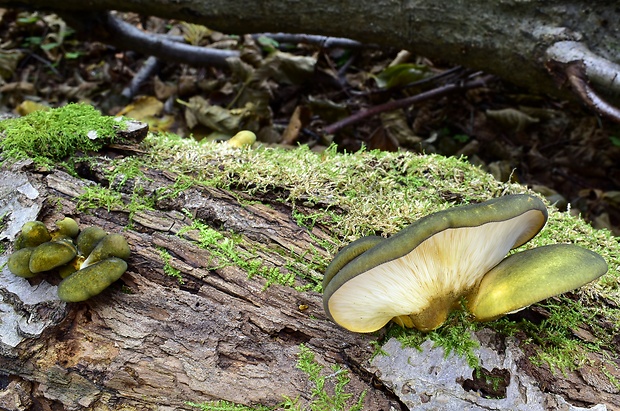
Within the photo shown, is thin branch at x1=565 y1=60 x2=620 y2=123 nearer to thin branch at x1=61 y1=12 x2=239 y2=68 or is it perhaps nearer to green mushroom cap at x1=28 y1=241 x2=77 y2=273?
green mushroom cap at x1=28 y1=241 x2=77 y2=273

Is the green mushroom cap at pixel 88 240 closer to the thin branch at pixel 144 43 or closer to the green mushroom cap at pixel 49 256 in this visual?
the green mushroom cap at pixel 49 256

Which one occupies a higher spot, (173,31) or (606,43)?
(606,43)

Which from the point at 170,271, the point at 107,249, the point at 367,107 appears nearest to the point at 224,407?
the point at 170,271

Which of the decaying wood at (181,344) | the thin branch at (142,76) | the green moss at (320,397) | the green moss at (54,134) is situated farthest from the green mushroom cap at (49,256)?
the thin branch at (142,76)

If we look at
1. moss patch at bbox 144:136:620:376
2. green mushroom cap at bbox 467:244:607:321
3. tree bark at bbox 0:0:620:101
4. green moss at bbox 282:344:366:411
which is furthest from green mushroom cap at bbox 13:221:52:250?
tree bark at bbox 0:0:620:101

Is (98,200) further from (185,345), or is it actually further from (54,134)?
(185,345)

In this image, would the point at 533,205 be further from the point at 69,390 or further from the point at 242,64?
the point at 242,64

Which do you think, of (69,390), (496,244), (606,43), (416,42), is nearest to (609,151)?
(606,43)
